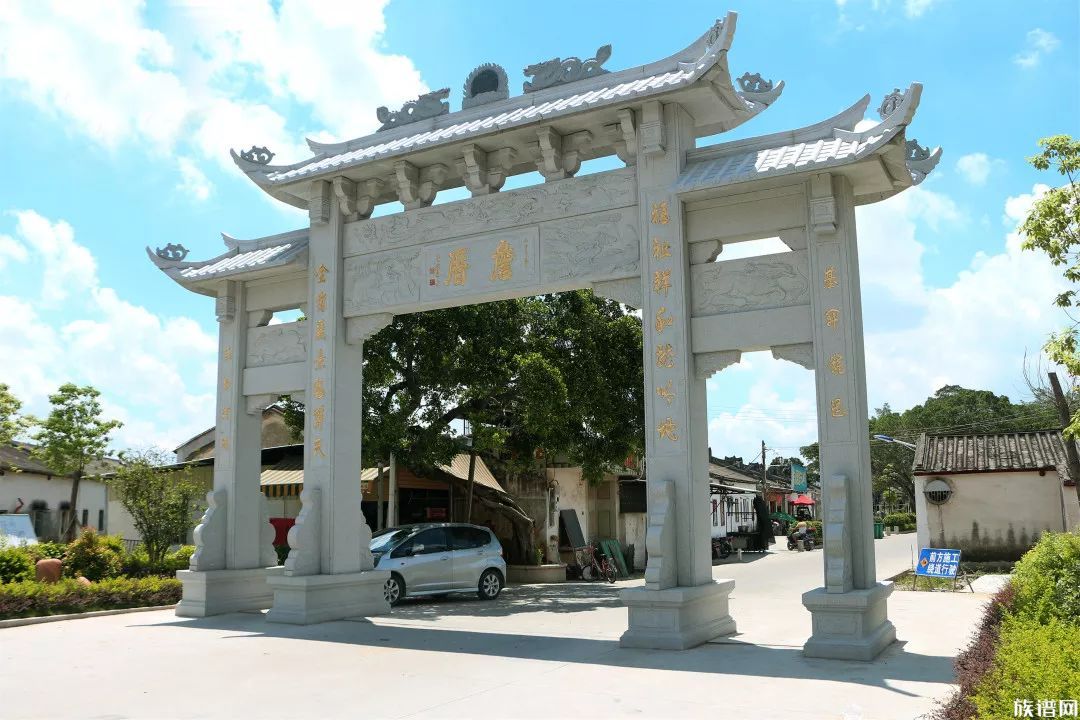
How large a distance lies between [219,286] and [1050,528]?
1638 centimetres

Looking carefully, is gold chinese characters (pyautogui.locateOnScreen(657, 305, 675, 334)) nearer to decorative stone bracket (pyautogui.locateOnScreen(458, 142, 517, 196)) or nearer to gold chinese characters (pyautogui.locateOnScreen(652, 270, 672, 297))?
gold chinese characters (pyautogui.locateOnScreen(652, 270, 672, 297))

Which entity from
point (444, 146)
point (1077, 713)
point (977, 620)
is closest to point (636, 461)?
point (977, 620)

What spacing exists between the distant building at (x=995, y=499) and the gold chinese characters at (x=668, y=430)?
1308cm

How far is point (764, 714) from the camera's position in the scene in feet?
16.8

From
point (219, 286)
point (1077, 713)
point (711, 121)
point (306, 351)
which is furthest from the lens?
point (219, 286)

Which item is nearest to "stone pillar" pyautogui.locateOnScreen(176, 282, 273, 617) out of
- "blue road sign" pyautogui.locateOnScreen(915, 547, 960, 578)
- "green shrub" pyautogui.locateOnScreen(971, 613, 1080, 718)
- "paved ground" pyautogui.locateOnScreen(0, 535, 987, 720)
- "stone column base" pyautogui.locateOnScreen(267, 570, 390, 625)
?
"paved ground" pyautogui.locateOnScreen(0, 535, 987, 720)

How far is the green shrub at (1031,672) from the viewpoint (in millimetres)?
3355

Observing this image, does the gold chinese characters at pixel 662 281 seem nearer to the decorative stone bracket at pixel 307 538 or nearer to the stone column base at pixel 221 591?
the decorative stone bracket at pixel 307 538

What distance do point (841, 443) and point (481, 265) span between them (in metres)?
3.96

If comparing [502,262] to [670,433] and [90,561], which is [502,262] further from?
[90,561]

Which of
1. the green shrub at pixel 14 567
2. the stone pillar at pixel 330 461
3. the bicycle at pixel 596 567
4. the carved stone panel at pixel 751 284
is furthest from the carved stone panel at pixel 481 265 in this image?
the bicycle at pixel 596 567

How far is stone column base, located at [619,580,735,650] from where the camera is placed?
723 cm

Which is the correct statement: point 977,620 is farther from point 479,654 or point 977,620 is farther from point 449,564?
point 449,564

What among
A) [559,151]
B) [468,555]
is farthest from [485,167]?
[468,555]
